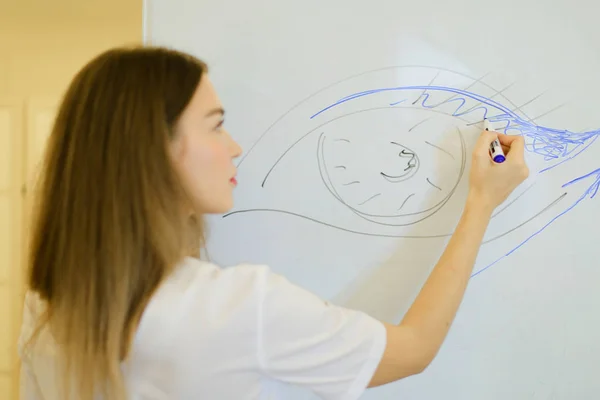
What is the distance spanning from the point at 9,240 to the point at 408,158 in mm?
1468

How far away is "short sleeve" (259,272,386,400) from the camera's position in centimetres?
49

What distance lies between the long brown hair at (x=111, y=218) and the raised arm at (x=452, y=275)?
27 cm

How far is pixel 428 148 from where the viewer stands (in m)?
0.71

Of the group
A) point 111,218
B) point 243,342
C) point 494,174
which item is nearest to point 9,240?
point 111,218

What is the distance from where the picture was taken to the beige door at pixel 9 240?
159cm

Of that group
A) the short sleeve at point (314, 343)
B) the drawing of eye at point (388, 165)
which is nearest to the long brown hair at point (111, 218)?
the short sleeve at point (314, 343)

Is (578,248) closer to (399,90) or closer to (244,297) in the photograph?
(399,90)

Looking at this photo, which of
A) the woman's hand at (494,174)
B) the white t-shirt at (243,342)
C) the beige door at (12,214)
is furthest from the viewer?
the beige door at (12,214)

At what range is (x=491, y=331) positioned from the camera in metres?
0.71

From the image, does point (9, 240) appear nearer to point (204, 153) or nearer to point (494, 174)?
point (204, 153)

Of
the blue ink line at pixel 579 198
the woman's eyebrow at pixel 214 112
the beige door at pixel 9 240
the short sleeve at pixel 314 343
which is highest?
the woman's eyebrow at pixel 214 112

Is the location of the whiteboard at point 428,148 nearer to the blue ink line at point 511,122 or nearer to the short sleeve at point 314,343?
the blue ink line at point 511,122

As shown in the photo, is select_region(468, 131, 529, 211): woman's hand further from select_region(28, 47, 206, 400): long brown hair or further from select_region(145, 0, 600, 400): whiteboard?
select_region(28, 47, 206, 400): long brown hair

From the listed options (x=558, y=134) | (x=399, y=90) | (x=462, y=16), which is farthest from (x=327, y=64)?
(x=558, y=134)
